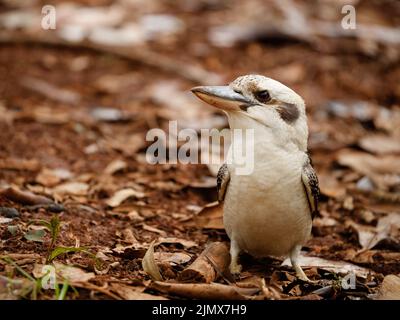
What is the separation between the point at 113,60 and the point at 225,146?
3212 mm

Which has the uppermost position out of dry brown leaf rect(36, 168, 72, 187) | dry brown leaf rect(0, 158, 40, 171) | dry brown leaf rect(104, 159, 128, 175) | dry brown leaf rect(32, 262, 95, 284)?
dry brown leaf rect(0, 158, 40, 171)

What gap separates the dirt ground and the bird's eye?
3.98 feet

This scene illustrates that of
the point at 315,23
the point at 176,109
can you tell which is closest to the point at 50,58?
the point at 176,109

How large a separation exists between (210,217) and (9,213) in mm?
1728

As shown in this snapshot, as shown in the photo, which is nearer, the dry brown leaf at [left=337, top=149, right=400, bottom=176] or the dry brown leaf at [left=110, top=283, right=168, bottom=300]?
the dry brown leaf at [left=110, top=283, right=168, bottom=300]

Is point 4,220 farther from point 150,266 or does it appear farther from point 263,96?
point 263,96

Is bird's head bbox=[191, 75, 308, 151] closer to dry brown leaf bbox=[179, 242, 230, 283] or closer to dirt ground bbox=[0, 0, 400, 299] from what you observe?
dry brown leaf bbox=[179, 242, 230, 283]

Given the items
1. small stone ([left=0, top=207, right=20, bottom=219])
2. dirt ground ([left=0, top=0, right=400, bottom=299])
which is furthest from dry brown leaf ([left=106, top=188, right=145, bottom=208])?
small stone ([left=0, top=207, right=20, bottom=219])

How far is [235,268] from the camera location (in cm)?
475

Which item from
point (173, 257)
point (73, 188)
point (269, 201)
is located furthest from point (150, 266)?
point (73, 188)

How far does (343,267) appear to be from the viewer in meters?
5.08

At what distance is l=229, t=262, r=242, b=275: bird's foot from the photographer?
15.4 feet
